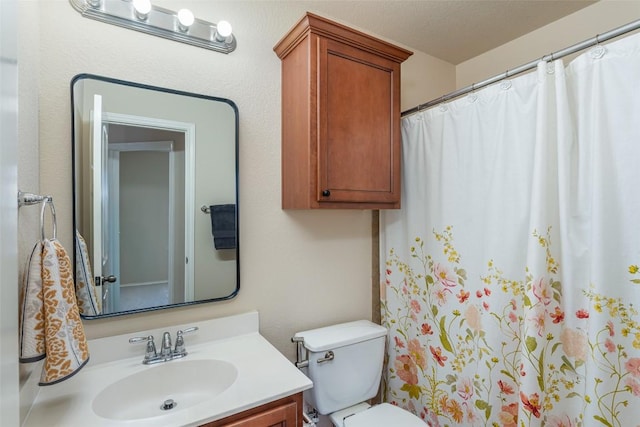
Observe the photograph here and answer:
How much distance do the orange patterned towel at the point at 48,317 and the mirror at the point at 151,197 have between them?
0.28 m

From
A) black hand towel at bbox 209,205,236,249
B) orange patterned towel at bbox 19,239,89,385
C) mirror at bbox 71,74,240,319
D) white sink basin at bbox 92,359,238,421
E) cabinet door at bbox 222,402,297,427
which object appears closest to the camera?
orange patterned towel at bbox 19,239,89,385

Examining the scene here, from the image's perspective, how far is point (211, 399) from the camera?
0.99 meters

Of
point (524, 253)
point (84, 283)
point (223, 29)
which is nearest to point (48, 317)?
point (84, 283)

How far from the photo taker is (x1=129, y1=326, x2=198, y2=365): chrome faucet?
48.1 inches

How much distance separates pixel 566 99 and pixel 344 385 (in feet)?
4.84

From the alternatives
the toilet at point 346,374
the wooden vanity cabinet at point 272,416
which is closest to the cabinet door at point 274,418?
the wooden vanity cabinet at point 272,416

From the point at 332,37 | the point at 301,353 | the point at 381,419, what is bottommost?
the point at 381,419

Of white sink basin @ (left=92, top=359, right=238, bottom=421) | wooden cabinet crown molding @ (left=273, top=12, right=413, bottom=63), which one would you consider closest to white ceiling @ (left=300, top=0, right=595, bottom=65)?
wooden cabinet crown molding @ (left=273, top=12, right=413, bottom=63)

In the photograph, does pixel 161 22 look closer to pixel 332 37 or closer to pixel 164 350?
pixel 332 37

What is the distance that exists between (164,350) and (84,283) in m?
0.38

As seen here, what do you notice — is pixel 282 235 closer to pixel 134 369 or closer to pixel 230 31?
pixel 134 369

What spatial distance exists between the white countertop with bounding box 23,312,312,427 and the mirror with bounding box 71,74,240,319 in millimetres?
154

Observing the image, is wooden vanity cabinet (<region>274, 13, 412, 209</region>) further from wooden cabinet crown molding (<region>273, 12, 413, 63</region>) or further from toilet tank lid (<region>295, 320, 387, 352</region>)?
toilet tank lid (<region>295, 320, 387, 352</region>)

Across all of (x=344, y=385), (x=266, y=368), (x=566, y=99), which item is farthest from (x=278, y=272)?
(x=566, y=99)
